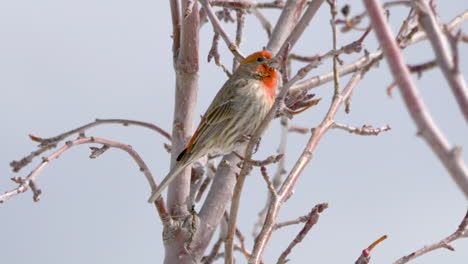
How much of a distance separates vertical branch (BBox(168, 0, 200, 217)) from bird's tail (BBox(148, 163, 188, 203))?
5 cm

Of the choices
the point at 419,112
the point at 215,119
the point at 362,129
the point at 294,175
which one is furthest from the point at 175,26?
the point at 419,112

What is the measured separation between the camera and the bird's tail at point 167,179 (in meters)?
4.93

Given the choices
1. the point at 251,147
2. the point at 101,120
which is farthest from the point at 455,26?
the point at 101,120

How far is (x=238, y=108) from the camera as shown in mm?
6062

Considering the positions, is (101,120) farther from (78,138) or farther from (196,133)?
(196,133)

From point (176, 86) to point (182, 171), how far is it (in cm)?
64

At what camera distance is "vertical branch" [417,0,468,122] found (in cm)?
132

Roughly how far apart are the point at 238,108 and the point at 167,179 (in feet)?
4.03

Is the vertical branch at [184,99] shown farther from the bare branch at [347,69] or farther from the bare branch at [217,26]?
the bare branch at [347,69]

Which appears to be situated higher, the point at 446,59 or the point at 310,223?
the point at 310,223

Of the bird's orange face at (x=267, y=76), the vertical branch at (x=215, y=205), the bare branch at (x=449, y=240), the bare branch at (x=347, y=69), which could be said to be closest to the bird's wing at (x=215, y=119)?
the bird's orange face at (x=267, y=76)

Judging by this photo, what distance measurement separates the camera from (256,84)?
20.4 ft

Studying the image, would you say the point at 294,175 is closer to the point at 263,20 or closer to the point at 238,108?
the point at 238,108

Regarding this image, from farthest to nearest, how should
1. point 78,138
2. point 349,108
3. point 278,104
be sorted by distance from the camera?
point 78,138 < point 349,108 < point 278,104
